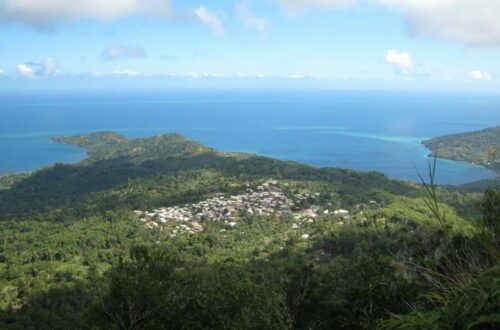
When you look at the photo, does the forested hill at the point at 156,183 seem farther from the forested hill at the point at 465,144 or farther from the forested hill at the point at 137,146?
the forested hill at the point at 465,144

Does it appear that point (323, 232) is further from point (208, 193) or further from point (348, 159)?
point (348, 159)

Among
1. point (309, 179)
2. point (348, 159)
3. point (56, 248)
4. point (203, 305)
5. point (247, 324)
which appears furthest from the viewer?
point (348, 159)

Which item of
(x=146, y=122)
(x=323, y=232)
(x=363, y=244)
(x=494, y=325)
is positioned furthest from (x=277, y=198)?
(x=146, y=122)

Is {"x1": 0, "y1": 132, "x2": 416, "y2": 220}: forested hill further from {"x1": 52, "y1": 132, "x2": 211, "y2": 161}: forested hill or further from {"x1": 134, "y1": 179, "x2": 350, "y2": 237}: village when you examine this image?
{"x1": 134, "y1": 179, "x2": 350, "y2": 237}: village

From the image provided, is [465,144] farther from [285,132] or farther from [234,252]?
[234,252]

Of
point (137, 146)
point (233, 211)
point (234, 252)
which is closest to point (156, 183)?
point (233, 211)

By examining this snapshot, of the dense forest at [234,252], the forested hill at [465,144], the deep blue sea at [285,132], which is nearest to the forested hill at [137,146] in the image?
the dense forest at [234,252]
